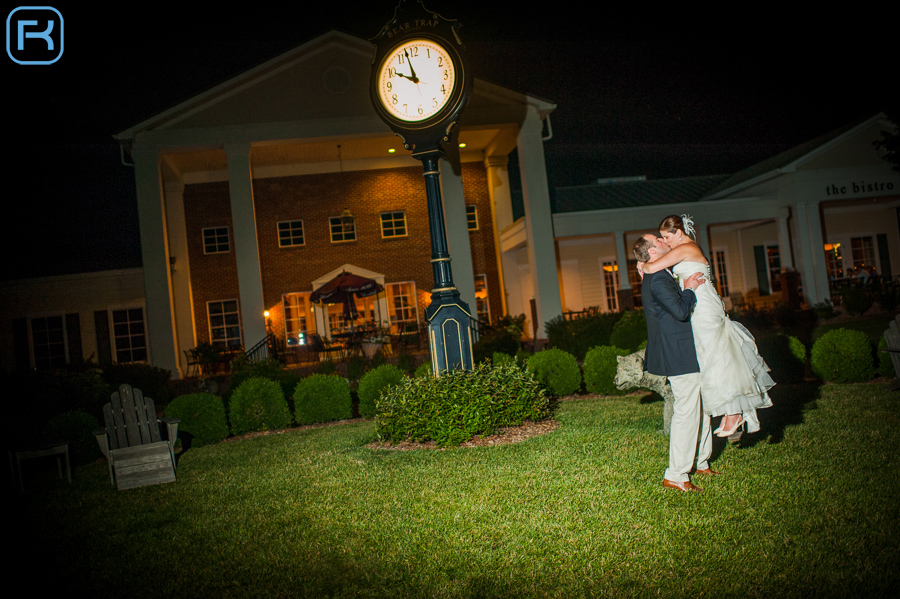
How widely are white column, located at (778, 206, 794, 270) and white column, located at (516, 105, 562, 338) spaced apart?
8188 millimetres

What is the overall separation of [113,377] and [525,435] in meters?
10.8

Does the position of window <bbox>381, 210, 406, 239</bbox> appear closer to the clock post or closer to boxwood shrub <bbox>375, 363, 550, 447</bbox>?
the clock post

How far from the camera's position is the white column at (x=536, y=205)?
17.3 metres

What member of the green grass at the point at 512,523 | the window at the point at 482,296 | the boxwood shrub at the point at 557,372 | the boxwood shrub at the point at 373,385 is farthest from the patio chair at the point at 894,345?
the window at the point at 482,296

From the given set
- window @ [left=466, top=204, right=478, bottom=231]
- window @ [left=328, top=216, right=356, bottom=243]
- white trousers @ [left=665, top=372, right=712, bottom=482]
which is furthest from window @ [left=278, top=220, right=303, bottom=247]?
white trousers @ [left=665, top=372, right=712, bottom=482]

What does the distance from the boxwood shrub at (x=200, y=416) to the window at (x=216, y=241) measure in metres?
13.3

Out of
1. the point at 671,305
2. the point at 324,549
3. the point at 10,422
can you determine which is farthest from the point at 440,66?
the point at 10,422

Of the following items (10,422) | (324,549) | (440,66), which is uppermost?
(440,66)

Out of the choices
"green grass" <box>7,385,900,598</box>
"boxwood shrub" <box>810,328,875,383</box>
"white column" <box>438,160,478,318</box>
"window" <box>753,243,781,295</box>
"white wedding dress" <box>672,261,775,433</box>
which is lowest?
"green grass" <box>7,385,900,598</box>

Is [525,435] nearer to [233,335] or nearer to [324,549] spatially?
[324,549]

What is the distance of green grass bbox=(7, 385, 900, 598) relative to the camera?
3424 millimetres

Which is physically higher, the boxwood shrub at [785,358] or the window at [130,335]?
the window at [130,335]

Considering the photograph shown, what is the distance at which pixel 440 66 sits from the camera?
289 inches

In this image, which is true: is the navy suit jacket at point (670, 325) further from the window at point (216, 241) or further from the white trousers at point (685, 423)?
the window at point (216, 241)
